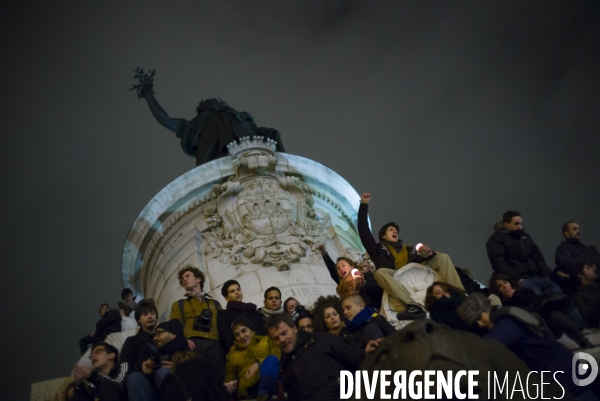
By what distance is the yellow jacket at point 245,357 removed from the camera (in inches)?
239

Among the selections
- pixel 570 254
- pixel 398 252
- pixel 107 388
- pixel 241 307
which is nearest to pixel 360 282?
pixel 398 252

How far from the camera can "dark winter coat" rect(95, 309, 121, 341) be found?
362 inches

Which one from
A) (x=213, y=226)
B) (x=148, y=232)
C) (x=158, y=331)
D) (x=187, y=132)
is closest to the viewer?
(x=158, y=331)

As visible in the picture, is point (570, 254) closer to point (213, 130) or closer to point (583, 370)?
point (583, 370)

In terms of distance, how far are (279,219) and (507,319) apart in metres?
7.18

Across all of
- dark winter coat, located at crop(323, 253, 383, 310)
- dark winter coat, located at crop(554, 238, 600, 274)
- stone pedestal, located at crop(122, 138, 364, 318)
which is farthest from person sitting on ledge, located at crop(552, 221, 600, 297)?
stone pedestal, located at crop(122, 138, 364, 318)

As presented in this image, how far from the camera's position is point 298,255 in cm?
1129

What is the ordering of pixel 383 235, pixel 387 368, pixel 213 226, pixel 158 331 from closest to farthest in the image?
pixel 387 368 → pixel 158 331 → pixel 383 235 → pixel 213 226

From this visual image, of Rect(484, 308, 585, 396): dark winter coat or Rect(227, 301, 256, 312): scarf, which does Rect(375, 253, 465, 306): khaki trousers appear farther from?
Rect(484, 308, 585, 396): dark winter coat

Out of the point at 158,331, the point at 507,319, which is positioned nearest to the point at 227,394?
the point at 158,331

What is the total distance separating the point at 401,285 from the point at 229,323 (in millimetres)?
2259

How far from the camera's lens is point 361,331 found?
19.9 ft

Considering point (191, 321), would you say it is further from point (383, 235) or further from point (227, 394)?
point (383, 235)

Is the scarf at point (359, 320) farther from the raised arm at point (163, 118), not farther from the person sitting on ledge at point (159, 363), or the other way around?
the raised arm at point (163, 118)
